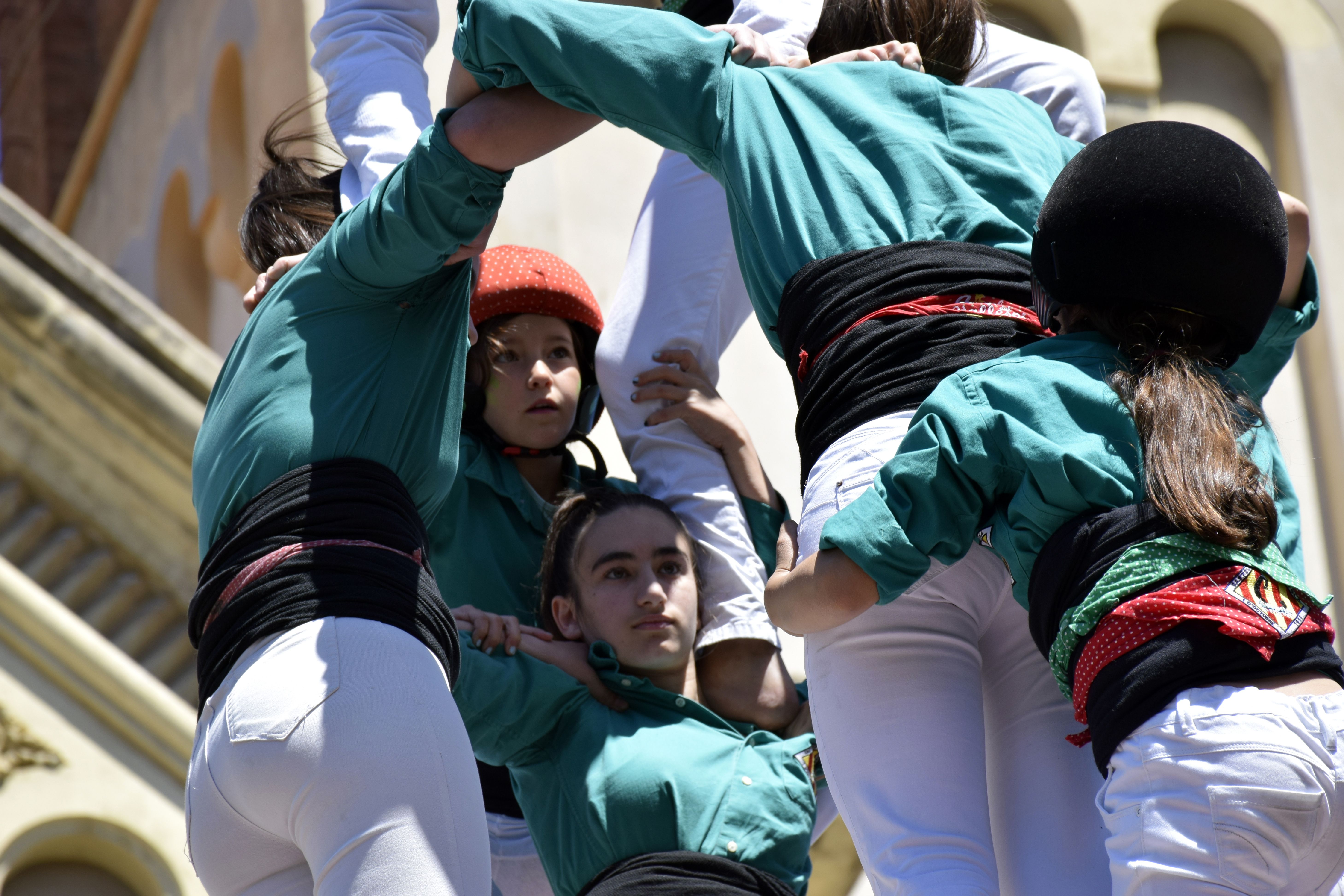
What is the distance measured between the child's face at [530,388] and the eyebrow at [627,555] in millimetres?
324

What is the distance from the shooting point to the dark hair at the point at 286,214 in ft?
8.36

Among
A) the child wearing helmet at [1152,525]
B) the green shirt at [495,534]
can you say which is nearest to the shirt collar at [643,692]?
the green shirt at [495,534]

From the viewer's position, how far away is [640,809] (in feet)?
8.38

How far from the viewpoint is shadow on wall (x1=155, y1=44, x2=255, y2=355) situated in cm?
737

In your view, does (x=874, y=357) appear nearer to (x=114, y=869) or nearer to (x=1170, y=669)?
(x=1170, y=669)

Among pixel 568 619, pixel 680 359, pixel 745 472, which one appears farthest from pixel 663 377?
pixel 568 619

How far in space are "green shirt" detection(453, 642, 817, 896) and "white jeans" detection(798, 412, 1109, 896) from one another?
46 cm

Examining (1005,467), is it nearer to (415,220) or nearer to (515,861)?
(415,220)

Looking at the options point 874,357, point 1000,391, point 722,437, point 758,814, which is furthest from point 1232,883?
point 722,437

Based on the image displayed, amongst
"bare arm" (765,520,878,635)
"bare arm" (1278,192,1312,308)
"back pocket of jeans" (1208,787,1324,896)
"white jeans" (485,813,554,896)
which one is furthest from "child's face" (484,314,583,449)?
"back pocket of jeans" (1208,787,1324,896)

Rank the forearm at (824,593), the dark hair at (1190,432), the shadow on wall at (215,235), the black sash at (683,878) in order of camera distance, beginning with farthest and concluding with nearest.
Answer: the shadow on wall at (215,235) < the black sash at (683,878) < the forearm at (824,593) < the dark hair at (1190,432)

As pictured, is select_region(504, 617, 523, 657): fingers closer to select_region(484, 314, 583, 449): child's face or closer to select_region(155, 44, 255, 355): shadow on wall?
select_region(484, 314, 583, 449): child's face

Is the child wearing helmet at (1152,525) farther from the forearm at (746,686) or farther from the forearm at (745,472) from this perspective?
the forearm at (745,472)

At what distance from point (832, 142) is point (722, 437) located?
79 centimetres
